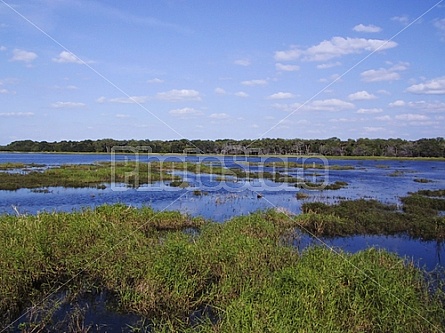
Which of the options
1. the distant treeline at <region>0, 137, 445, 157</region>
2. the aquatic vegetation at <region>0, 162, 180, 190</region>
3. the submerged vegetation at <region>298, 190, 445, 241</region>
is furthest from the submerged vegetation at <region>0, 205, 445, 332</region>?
the distant treeline at <region>0, 137, 445, 157</region>

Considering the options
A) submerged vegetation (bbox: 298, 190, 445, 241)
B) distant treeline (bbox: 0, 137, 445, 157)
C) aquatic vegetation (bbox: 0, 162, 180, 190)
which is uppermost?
distant treeline (bbox: 0, 137, 445, 157)

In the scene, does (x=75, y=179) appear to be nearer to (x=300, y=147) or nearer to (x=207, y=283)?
(x=207, y=283)

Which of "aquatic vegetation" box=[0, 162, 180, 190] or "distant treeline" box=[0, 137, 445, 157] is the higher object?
"distant treeline" box=[0, 137, 445, 157]

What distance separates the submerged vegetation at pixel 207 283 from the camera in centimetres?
721

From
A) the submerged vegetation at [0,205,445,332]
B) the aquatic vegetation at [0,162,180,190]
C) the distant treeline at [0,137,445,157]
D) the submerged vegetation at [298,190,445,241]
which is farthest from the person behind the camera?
the distant treeline at [0,137,445,157]

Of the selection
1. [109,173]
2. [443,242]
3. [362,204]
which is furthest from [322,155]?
[443,242]

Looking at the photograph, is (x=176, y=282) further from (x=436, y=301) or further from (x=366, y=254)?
(x=436, y=301)

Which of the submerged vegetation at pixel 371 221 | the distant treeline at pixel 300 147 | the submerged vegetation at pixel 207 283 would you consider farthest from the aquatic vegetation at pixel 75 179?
the distant treeline at pixel 300 147

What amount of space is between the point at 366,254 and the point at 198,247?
180 inches

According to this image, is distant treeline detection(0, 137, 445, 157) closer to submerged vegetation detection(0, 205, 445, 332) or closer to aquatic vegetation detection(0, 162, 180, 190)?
aquatic vegetation detection(0, 162, 180, 190)

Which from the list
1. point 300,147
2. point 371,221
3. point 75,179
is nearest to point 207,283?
point 371,221

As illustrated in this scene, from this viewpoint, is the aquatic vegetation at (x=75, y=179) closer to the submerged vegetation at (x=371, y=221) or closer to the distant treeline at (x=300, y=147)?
the submerged vegetation at (x=371, y=221)

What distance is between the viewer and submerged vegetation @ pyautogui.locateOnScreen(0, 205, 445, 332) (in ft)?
23.6

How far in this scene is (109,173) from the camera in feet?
136
